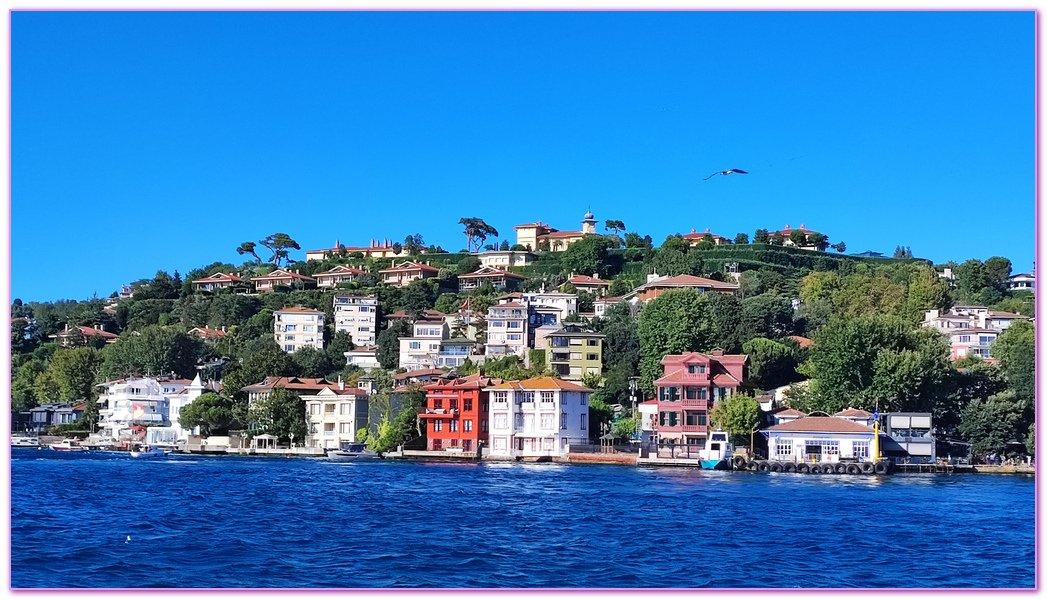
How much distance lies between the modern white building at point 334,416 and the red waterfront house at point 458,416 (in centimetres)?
456

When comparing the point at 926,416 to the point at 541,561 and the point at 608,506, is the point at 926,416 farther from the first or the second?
the point at 541,561

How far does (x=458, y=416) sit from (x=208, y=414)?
13.0m

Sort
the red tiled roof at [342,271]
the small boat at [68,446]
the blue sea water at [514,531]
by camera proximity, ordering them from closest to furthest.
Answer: the blue sea water at [514,531], the small boat at [68,446], the red tiled roof at [342,271]

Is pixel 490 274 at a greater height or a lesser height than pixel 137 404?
greater

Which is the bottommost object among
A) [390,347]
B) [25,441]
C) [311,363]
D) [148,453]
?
[148,453]

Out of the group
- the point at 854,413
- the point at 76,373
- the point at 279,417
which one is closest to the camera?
the point at 854,413

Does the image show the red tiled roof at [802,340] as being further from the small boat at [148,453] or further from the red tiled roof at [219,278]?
the red tiled roof at [219,278]

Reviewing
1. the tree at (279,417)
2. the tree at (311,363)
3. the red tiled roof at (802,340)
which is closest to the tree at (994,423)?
the red tiled roof at (802,340)

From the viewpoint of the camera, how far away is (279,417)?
52594 millimetres

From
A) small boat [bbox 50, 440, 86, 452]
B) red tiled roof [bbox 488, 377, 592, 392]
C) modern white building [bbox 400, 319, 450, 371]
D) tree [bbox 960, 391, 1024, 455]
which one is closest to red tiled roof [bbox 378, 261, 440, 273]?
modern white building [bbox 400, 319, 450, 371]

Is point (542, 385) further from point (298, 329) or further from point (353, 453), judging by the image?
point (298, 329)

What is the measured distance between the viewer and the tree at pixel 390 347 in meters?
65.6

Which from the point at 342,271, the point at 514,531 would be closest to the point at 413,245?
the point at 342,271

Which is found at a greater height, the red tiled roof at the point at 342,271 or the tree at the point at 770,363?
the red tiled roof at the point at 342,271
